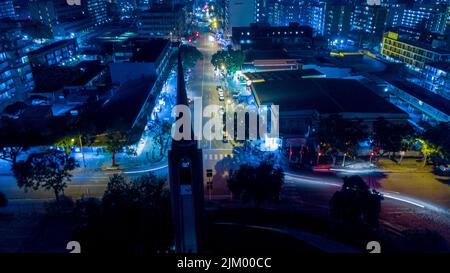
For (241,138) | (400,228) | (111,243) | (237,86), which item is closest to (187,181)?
(111,243)

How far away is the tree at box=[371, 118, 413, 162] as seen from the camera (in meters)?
41.8

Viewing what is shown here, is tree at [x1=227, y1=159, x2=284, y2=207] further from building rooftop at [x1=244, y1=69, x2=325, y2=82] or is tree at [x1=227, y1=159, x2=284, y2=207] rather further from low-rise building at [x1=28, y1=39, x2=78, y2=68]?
low-rise building at [x1=28, y1=39, x2=78, y2=68]

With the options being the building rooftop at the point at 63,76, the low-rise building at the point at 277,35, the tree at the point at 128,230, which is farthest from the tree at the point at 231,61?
the tree at the point at 128,230

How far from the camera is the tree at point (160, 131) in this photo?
155 ft

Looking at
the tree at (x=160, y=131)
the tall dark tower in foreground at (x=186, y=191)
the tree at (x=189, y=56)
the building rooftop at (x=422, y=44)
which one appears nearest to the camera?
the tall dark tower in foreground at (x=186, y=191)

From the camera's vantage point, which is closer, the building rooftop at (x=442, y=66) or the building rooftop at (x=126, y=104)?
the building rooftop at (x=126, y=104)

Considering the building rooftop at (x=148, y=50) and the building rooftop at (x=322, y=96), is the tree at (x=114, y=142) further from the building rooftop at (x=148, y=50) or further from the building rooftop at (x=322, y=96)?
the building rooftop at (x=148, y=50)

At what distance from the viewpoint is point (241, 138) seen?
50.4 m

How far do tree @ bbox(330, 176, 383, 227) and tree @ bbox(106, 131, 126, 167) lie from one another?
27.1 meters

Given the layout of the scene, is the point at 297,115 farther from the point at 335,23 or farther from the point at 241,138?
the point at 335,23

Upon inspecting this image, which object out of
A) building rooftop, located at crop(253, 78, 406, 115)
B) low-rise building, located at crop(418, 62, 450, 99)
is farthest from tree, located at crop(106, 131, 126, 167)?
low-rise building, located at crop(418, 62, 450, 99)

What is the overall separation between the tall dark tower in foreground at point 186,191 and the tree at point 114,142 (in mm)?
21422

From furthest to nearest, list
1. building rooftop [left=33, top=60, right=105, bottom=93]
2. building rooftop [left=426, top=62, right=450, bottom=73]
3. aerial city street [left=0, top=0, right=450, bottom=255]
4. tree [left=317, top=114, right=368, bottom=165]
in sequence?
building rooftop [left=426, top=62, right=450, bottom=73]
building rooftop [left=33, top=60, right=105, bottom=93]
tree [left=317, top=114, right=368, bottom=165]
aerial city street [left=0, top=0, right=450, bottom=255]
